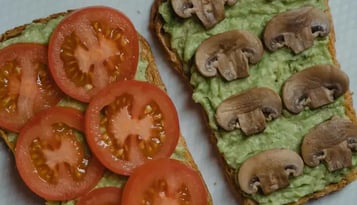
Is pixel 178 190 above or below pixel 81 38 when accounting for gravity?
below

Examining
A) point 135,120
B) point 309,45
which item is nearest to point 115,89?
point 135,120

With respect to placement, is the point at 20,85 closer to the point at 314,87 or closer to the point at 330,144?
the point at 314,87

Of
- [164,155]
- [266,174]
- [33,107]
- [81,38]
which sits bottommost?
[266,174]

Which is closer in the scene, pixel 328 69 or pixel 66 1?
pixel 328 69

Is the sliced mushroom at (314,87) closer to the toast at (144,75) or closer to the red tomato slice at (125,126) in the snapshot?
the toast at (144,75)

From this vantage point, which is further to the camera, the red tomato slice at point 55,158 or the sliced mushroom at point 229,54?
the sliced mushroom at point 229,54

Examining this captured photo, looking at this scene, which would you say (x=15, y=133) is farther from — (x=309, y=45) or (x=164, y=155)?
(x=309, y=45)

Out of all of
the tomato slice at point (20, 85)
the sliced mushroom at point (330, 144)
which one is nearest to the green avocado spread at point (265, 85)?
the sliced mushroom at point (330, 144)
